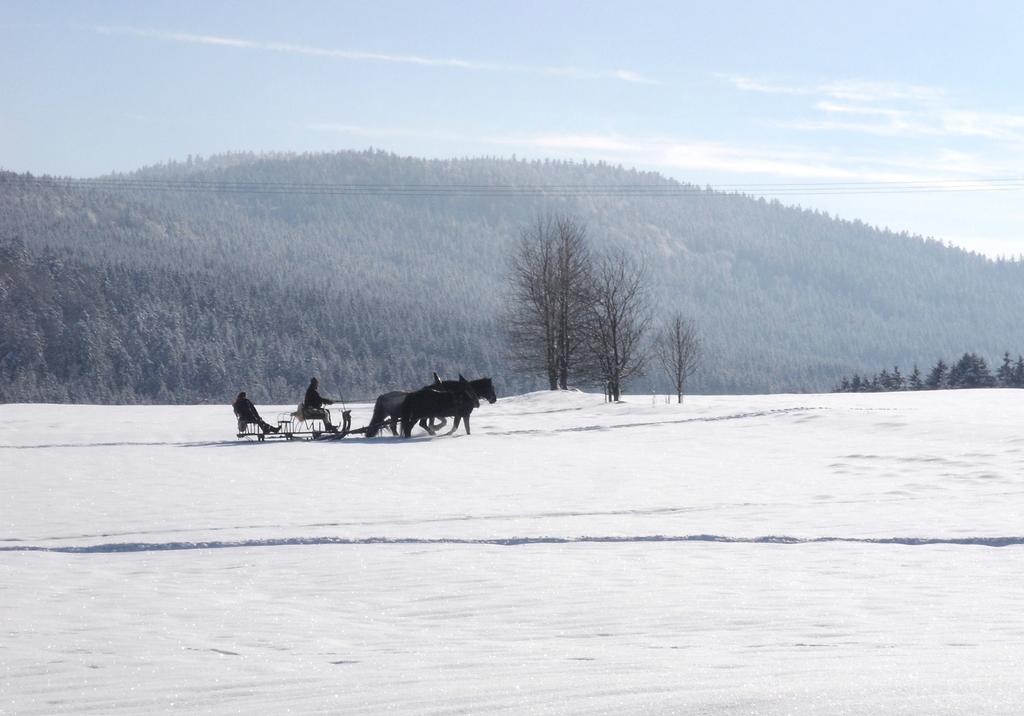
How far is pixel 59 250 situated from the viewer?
571 ft

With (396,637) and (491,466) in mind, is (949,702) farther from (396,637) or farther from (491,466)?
(491,466)

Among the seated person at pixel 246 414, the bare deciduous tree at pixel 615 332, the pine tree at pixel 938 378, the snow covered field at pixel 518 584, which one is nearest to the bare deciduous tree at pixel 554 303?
the bare deciduous tree at pixel 615 332

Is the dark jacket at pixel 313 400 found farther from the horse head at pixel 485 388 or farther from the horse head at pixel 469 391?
the horse head at pixel 485 388

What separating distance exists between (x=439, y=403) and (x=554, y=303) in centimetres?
2658

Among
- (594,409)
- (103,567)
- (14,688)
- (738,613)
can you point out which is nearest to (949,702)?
(738,613)

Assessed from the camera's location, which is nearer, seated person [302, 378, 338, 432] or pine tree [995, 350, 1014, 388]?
seated person [302, 378, 338, 432]

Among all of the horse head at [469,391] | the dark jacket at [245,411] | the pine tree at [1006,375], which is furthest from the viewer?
the pine tree at [1006,375]

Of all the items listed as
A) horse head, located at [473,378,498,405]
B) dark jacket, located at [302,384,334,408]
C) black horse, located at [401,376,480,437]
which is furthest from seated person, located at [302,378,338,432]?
horse head, located at [473,378,498,405]

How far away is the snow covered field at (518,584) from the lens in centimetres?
611

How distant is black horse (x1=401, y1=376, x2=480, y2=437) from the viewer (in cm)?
3028

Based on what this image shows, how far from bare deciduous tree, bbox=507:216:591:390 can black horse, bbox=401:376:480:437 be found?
25483mm

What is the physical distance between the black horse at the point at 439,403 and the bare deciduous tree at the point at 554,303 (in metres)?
25.5

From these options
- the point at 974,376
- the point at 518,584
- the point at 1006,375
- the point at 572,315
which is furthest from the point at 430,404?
the point at 974,376

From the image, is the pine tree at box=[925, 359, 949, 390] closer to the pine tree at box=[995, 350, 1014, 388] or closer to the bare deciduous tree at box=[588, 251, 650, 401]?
the pine tree at box=[995, 350, 1014, 388]
